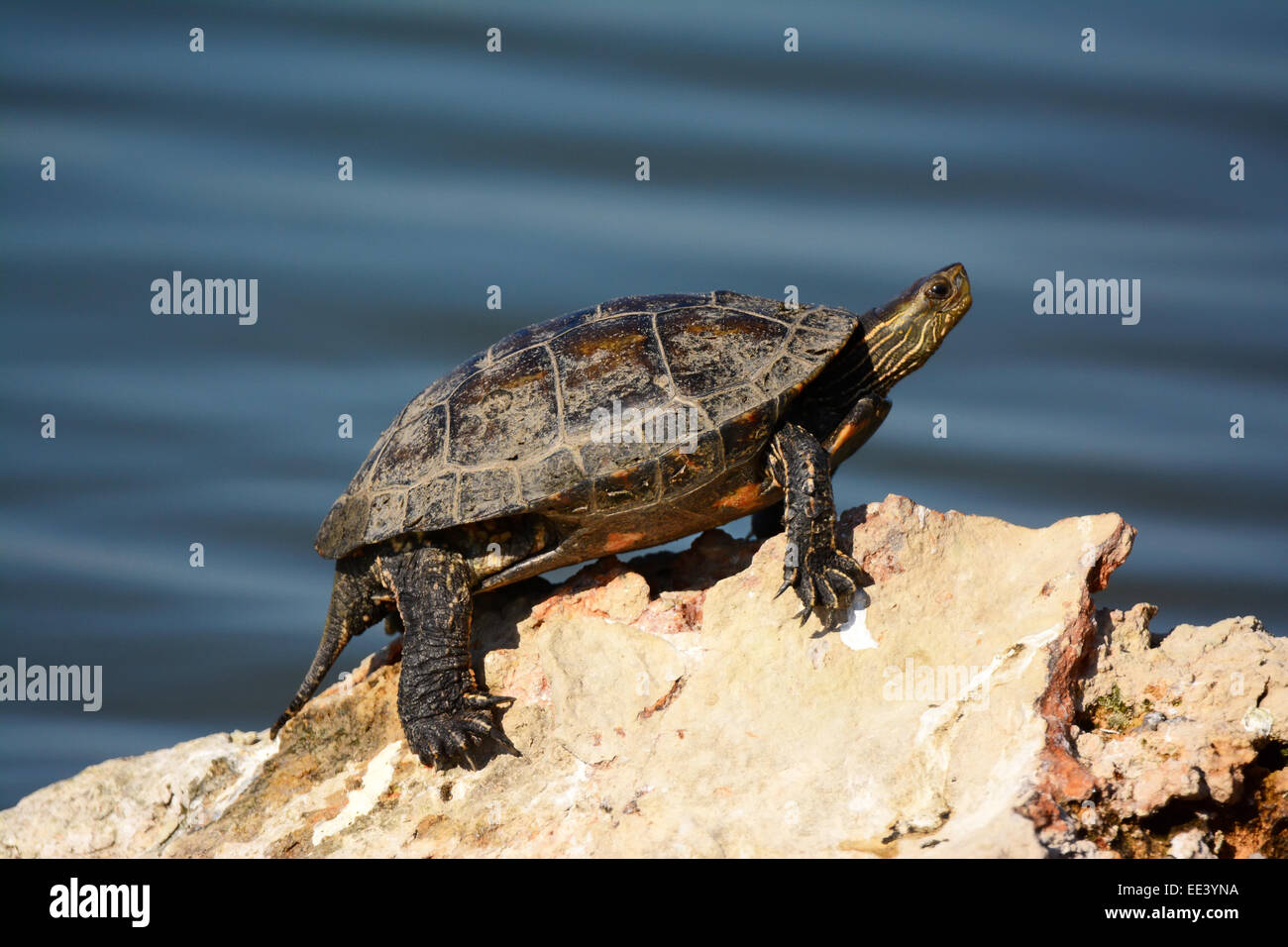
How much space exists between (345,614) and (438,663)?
1.04 meters

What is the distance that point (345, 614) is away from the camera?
6.65 metres

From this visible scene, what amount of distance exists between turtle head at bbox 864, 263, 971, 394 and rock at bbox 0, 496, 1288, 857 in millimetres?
1170

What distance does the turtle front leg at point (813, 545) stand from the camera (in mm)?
5469

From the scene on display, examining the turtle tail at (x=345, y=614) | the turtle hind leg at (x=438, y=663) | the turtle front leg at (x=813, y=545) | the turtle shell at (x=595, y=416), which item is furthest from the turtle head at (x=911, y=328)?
the turtle tail at (x=345, y=614)

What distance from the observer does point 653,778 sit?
204 inches

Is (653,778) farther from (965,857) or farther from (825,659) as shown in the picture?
(965,857)

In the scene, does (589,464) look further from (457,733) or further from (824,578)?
(457,733)

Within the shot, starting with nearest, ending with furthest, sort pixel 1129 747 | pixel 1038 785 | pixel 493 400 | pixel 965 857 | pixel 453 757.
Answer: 1. pixel 965 857
2. pixel 1038 785
3. pixel 1129 747
4. pixel 453 757
5. pixel 493 400

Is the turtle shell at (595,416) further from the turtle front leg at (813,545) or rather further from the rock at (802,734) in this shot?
the rock at (802,734)

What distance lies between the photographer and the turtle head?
6633mm

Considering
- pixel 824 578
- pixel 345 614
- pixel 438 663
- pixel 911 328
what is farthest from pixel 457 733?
pixel 911 328

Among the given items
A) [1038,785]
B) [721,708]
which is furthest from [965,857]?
[721,708]

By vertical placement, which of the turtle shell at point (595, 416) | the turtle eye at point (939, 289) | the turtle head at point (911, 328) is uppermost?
the turtle eye at point (939, 289)

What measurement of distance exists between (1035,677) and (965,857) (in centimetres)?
104
